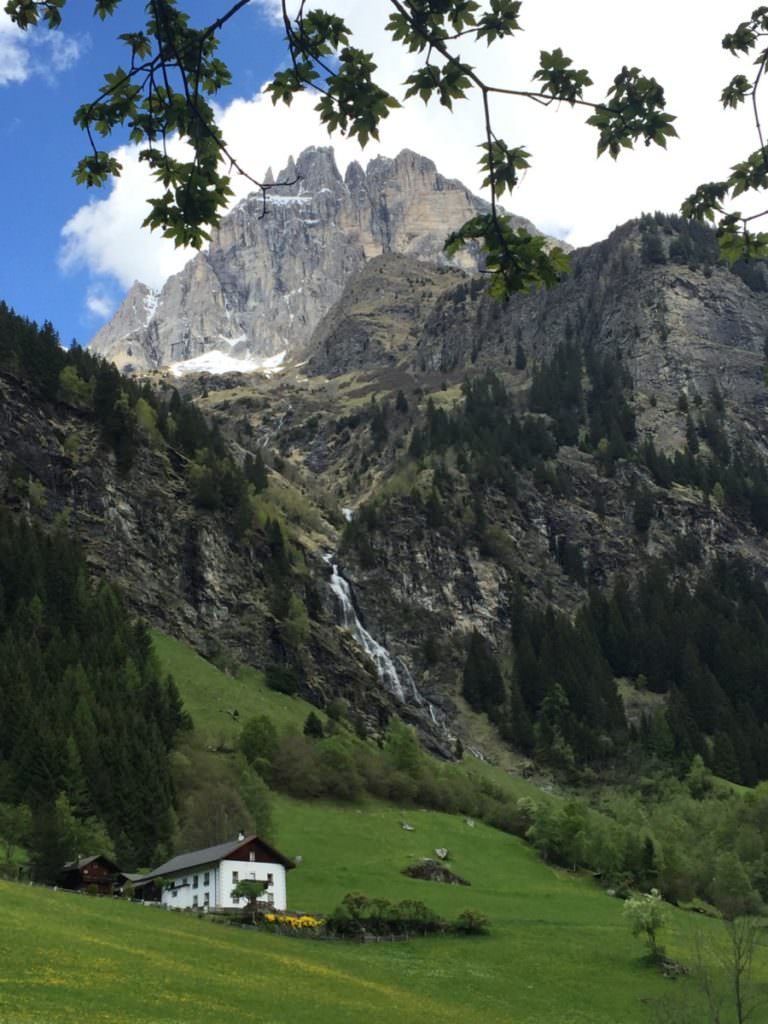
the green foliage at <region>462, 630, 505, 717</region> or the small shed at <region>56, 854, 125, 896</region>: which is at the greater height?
the green foliage at <region>462, 630, 505, 717</region>

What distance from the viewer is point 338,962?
5434 cm

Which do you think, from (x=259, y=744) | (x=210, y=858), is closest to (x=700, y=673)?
(x=259, y=744)

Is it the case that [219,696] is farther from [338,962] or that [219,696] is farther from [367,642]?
[338,962]

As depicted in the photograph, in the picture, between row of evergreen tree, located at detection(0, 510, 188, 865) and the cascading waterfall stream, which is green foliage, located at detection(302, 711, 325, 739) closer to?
row of evergreen tree, located at detection(0, 510, 188, 865)

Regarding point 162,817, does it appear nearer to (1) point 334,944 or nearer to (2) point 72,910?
(1) point 334,944

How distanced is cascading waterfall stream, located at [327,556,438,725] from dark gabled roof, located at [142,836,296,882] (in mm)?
92617

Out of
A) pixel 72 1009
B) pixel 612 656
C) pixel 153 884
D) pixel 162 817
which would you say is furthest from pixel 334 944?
pixel 612 656

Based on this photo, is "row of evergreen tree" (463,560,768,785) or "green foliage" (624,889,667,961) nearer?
"green foliage" (624,889,667,961)

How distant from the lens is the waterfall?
17162 centimetres

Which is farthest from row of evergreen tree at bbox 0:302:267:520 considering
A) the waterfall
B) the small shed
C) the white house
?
the small shed

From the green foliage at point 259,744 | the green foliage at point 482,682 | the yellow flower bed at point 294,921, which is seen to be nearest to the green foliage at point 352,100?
the yellow flower bed at point 294,921

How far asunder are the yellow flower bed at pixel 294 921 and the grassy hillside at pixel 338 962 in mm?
3906

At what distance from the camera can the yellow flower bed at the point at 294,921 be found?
212ft

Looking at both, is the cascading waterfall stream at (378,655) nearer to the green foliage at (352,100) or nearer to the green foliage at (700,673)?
the green foliage at (700,673)
